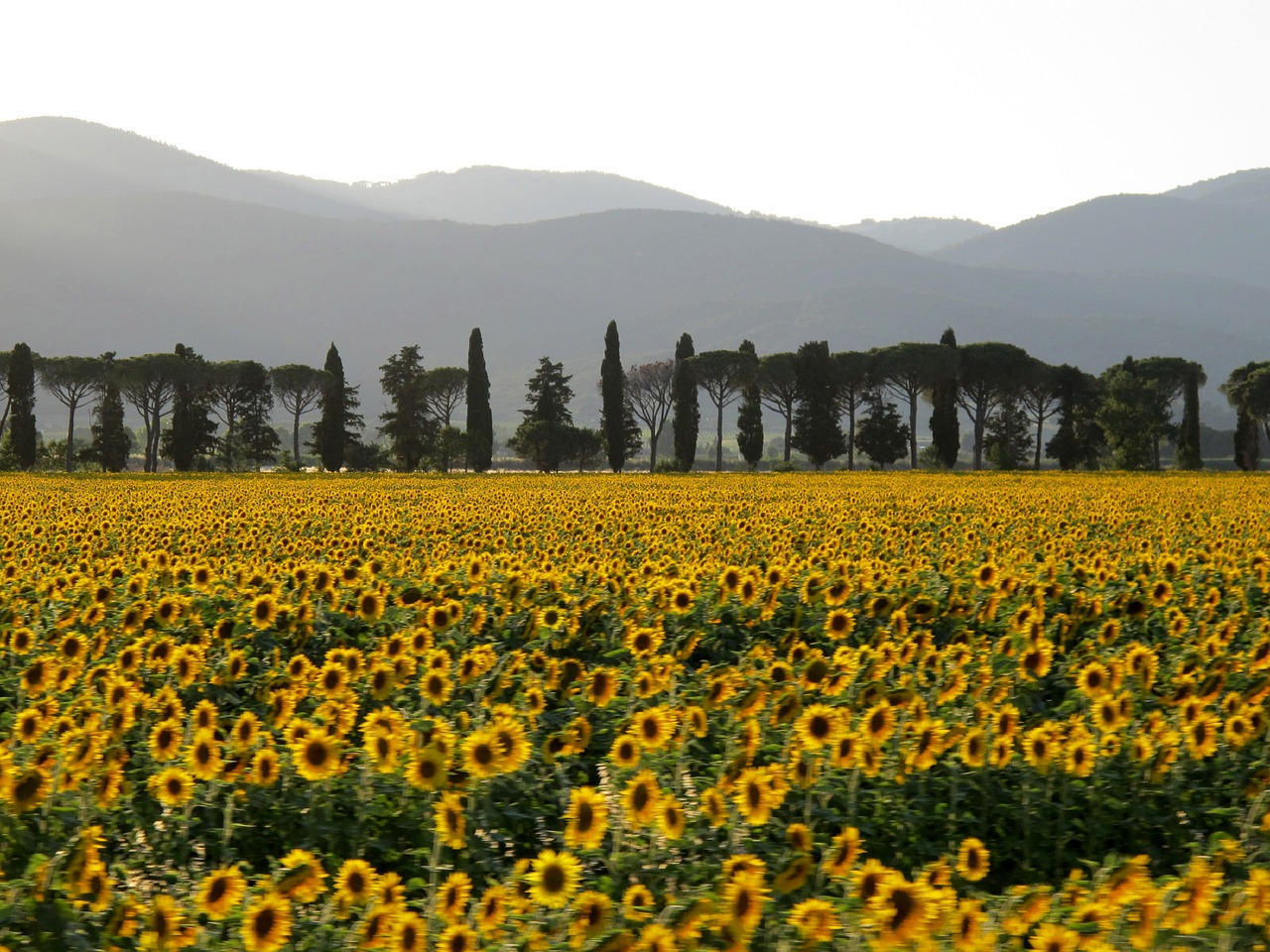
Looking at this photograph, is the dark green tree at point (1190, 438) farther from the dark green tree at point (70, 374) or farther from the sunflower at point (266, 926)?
the dark green tree at point (70, 374)

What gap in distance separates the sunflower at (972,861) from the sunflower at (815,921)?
1113mm

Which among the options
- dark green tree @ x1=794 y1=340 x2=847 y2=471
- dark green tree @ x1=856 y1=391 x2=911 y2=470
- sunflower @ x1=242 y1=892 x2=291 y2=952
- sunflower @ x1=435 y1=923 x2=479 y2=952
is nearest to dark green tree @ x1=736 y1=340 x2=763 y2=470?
dark green tree @ x1=794 y1=340 x2=847 y2=471

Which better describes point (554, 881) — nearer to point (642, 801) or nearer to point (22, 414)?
point (642, 801)

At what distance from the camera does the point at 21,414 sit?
72.3 meters

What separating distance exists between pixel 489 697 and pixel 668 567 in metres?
4.70

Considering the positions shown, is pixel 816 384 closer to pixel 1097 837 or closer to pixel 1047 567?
pixel 1047 567

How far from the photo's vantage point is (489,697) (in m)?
6.74

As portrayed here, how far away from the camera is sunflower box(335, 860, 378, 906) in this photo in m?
3.93

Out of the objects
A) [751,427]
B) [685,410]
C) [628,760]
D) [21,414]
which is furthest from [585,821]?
[21,414]

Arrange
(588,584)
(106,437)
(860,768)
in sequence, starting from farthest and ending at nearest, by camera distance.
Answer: (106,437)
(588,584)
(860,768)

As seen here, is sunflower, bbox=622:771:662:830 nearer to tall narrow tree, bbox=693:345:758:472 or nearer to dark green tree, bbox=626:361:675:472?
tall narrow tree, bbox=693:345:758:472

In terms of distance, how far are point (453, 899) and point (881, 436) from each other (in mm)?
83478

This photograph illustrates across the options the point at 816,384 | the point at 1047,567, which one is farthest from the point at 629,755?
the point at 816,384

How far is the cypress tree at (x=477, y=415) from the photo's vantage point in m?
79.6
